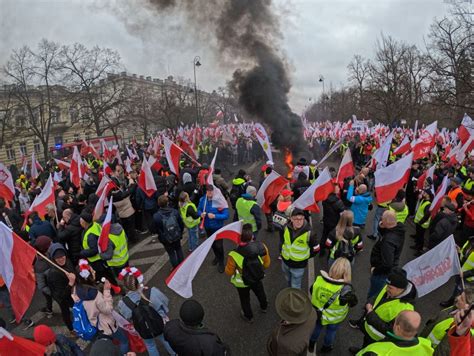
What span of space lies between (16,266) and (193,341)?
8.33 feet

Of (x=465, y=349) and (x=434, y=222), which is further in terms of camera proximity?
(x=434, y=222)

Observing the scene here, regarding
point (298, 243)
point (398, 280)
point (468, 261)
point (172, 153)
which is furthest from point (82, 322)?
point (172, 153)

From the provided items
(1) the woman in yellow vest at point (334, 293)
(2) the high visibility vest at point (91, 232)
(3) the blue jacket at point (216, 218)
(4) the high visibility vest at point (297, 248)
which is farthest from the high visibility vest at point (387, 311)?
(2) the high visibility vest at point (91, 232)

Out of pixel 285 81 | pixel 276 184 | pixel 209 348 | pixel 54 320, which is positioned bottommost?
pixel 54 320

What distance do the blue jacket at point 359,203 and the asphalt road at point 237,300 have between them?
73cm

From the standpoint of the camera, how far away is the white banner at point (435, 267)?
11.4ft

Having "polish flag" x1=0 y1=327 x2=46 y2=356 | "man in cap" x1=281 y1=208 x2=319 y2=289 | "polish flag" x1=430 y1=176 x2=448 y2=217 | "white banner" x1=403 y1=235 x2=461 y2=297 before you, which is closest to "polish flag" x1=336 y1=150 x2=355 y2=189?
"polish flag" x1=430 y1=176 x2=448 y2=217

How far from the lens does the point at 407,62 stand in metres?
33.5

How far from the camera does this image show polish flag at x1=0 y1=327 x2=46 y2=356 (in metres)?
2.51

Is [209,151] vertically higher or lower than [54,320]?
higher

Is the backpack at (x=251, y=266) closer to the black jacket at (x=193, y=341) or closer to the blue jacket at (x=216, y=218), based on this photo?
the black jacket at (x=193, y=341)

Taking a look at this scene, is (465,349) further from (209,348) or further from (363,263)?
(363,263)

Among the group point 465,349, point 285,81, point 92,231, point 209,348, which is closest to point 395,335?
point 465,349

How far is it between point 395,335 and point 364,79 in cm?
4377
